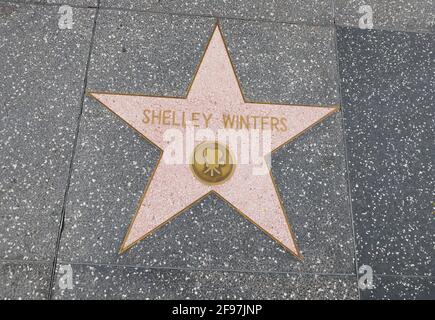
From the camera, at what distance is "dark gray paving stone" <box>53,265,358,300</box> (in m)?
1.65

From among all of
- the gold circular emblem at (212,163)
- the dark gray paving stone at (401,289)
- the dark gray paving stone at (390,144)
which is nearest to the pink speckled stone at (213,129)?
the gold circular emblem at (212,163)

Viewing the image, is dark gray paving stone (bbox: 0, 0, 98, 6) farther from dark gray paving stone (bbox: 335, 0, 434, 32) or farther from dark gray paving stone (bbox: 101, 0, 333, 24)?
dark gray paving stone (bbox: 335, 0, 434, 32)

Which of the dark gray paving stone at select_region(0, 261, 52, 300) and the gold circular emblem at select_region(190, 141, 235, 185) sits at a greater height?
the gold circular emblem at select_region(190, 141, 235, 185)

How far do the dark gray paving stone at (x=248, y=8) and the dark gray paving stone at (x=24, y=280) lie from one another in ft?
4.42

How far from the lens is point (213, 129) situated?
1.86m

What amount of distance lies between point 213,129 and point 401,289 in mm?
1120

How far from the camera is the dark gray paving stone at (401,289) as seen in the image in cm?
173

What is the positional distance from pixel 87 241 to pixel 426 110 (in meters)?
1.80

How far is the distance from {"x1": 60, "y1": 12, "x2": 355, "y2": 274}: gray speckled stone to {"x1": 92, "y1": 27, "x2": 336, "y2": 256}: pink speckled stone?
0.04m

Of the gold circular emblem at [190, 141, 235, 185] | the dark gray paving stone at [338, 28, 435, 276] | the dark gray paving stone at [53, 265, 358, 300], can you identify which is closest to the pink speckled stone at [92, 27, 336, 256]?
the gold circular emblem at [190, 141, 235, 185]
